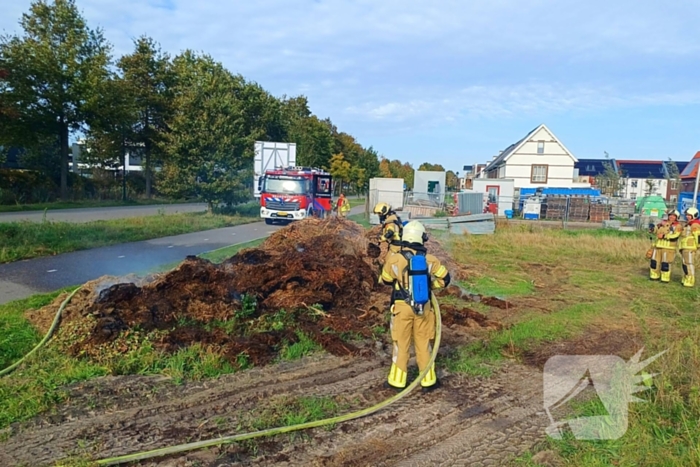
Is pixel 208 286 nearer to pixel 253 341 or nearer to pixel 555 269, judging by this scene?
pixel 253 341

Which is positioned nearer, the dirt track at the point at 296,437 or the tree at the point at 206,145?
the dirt track at the point at 296,437

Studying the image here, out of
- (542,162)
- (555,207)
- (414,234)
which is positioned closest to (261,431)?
(414,234)

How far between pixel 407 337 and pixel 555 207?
30883 millimetres

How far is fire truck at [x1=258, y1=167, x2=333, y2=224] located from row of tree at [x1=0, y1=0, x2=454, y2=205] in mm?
2939

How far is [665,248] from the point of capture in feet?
41.9

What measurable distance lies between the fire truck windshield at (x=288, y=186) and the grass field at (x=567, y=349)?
8.71m

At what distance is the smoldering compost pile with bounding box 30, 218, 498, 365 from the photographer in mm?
6680

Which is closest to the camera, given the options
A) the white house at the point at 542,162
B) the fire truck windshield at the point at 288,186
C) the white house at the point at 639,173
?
the fire truck windshield at the point at 288,186

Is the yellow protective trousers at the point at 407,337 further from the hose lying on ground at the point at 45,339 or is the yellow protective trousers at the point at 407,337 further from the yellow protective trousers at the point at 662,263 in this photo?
the yellow protective trousers at the point at 662,263

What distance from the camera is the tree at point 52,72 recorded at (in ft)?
95.5

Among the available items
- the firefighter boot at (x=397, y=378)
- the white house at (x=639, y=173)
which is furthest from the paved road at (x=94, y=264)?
the white house at (x=639, y=173)

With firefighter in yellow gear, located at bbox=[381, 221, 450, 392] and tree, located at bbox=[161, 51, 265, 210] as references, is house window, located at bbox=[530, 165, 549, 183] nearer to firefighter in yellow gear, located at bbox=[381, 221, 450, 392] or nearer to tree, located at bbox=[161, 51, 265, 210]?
tree, located at bbox=[161, 51, 265, 210]

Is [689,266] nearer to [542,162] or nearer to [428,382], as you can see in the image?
[428,382]

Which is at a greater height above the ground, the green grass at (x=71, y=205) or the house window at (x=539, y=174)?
the house window at (x=539, y=174)
